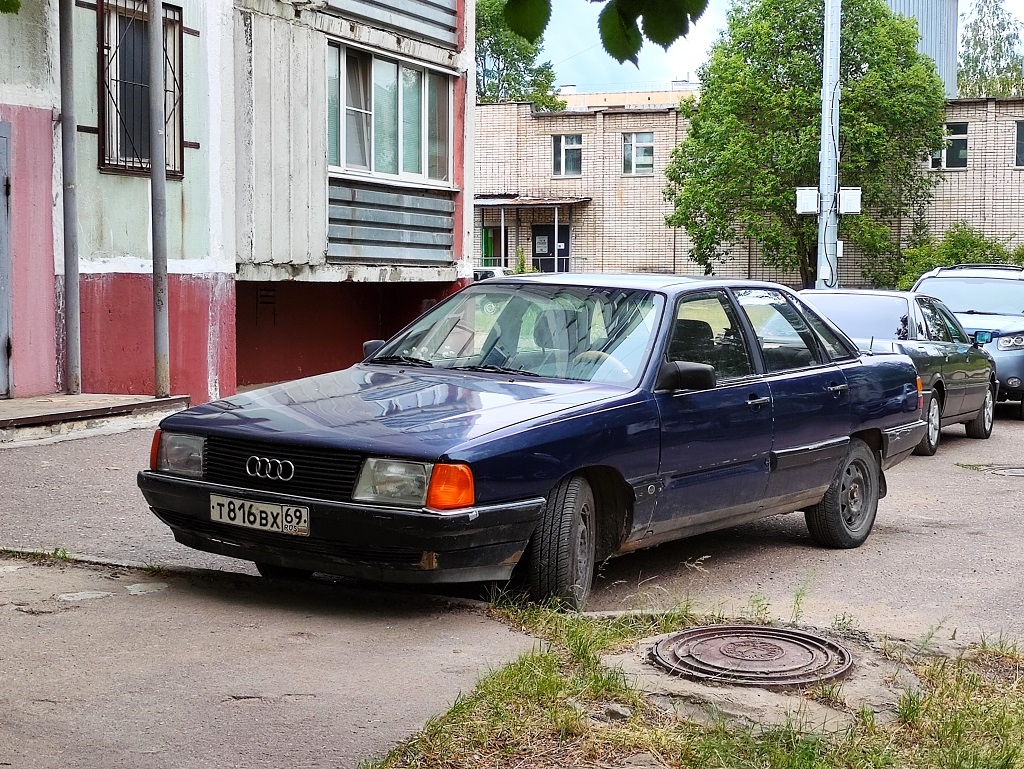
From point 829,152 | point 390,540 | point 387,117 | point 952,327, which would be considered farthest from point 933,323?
point 829,152

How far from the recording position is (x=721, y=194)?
47125mm

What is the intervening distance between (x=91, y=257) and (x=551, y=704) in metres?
9.64

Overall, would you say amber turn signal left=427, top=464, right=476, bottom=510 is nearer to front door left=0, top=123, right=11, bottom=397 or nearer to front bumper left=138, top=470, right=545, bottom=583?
front bumper left=138, top=470, right=545, bottom=583

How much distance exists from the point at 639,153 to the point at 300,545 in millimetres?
47225

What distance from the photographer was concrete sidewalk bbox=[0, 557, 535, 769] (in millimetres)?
4074

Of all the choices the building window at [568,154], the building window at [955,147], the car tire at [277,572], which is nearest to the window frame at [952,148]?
the building window at [955,147]

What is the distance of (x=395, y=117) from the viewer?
18438 millimetres

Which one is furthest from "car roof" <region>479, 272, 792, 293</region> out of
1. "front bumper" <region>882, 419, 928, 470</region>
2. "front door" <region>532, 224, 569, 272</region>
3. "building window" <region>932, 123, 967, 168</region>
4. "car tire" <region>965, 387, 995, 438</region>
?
"front door" <region>532, 224, 569, 272</region>

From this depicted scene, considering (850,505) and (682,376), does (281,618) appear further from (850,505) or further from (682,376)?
(850,505)

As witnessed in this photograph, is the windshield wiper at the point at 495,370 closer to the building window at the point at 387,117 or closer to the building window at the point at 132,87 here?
the building window at the point at 132,87

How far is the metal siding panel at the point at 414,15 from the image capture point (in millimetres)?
17328

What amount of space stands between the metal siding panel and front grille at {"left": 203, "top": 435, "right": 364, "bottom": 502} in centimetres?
1180

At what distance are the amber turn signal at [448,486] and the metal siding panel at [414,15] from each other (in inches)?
487

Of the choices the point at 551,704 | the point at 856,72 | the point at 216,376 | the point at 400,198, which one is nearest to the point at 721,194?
the point at 856,72
